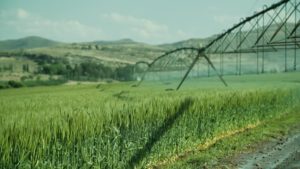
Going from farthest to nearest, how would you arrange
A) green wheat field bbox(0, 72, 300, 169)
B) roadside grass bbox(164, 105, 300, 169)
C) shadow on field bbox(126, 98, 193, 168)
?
roadside grass bbox(164, 105, 300, 169) → shadow on field bbox(126, 98, 193, 168) → green wheat field bbox(0, 72, 300, 169)

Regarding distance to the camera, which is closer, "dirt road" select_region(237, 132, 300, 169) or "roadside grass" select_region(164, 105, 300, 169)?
"roadside grass" select_region(164, 105, 300, 169)

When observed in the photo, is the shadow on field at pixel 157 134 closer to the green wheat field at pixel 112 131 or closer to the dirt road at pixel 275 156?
the green wheat field at pixel 112 131

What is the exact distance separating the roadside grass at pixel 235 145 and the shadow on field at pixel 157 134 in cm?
80


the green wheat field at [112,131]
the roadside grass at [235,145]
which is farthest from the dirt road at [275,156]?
the green wheat field at [112,131]

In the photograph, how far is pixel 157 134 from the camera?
16656 millimetres

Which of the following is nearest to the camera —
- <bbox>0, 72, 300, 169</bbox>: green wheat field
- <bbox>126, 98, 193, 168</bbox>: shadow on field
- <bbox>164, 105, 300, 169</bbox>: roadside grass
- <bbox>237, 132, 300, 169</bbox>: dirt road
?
<bbox>0, 72, 300, 169</bbox>: green wheat field

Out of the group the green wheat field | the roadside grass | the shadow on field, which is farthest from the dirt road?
the shadow on field

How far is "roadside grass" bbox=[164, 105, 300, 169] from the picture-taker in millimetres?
16375

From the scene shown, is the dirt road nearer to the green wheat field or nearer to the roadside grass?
the roadside grass

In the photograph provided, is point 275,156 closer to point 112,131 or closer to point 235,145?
point 235,145

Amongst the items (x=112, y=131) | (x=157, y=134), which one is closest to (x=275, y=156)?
(x=157, y=134)

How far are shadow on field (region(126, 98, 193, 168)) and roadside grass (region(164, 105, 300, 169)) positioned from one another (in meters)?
0.80

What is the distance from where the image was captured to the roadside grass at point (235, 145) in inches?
645

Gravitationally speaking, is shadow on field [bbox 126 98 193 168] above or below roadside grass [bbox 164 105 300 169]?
above
